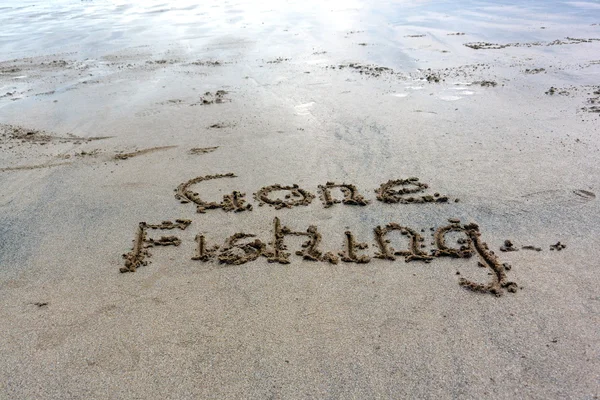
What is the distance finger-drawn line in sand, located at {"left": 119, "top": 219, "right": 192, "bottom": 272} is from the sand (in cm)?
2

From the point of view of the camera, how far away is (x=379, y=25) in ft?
39.9

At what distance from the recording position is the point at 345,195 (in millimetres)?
4316

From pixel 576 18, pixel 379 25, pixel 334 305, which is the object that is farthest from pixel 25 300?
pixel 576 18

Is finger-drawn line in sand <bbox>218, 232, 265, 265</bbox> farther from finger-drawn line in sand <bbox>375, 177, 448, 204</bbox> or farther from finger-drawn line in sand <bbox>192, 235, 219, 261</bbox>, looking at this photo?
finger-drawn line in sand <bbox>375, 177, 448, 204</bbox>

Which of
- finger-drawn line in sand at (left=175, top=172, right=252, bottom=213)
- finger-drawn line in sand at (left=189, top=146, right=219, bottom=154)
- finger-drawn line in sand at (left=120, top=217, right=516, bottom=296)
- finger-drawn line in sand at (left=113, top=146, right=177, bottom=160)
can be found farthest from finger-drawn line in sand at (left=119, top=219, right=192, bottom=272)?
finger-drawn line in sand at (left=113, top=146, right=177, bottom=160)

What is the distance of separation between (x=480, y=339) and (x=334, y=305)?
0.93m

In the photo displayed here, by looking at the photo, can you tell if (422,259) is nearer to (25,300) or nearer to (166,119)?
(25,300)

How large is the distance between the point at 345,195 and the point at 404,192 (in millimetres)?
578

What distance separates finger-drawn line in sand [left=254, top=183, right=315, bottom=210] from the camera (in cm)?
421

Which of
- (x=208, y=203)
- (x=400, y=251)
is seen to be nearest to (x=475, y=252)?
(x=400, y=251)

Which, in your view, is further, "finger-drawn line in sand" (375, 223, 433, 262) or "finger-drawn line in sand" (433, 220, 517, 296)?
"finger-drawn line in sand" (375, 223, 433, 262)

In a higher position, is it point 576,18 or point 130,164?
point 576,18

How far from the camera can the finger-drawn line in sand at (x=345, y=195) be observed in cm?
417

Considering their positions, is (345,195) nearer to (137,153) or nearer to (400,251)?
(400,251)
